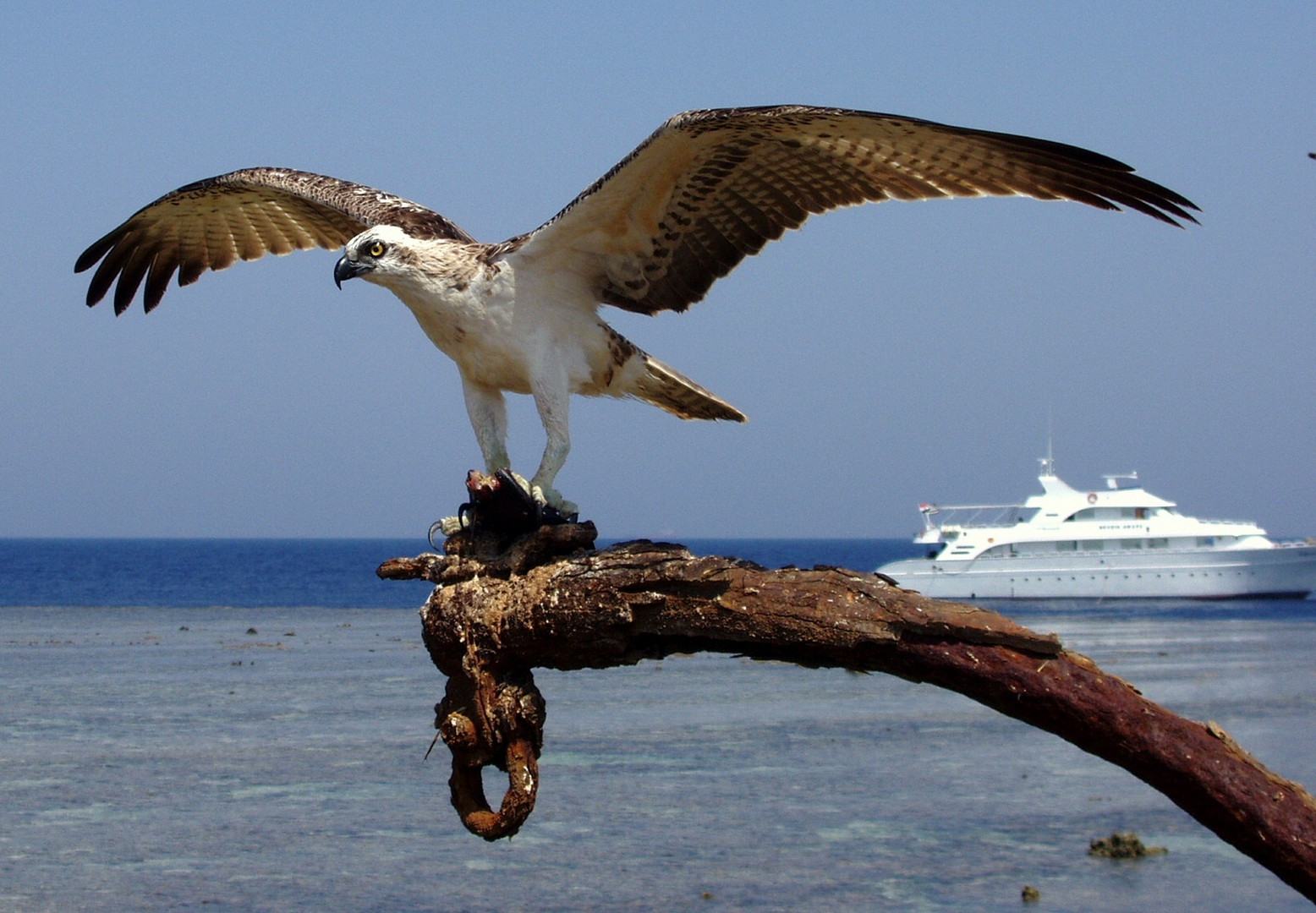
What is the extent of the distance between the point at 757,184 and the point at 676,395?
1059 millimetres

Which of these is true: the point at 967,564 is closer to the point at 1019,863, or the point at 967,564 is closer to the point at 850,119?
the point at 1019,863

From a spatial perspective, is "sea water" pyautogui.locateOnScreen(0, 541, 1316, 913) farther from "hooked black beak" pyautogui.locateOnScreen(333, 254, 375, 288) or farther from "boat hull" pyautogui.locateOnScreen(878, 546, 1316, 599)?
"boat hull" pyautogui.locateOnScreen(878, 546, 1316, 599)

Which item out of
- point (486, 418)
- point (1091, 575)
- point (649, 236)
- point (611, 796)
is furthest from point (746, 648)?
point (1091, 575)

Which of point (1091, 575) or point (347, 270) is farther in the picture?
point (1091, 575)

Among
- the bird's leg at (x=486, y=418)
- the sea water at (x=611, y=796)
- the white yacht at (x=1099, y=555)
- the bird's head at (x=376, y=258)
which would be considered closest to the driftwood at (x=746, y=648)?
the bird's leg at (x=486, y=418)

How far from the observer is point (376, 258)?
5.79 m

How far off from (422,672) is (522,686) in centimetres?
1998

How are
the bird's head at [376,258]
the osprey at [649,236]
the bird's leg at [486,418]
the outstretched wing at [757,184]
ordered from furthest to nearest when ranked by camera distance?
the bird's leg at [486,418]
the bird's head at [376,258]
the osprey at [649,236]
the outstretched wing at [757,184]

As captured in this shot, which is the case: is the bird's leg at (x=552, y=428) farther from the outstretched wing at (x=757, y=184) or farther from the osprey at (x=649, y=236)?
the outstretched wing at (x=757, y=184)

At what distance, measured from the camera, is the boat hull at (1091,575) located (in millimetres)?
49062

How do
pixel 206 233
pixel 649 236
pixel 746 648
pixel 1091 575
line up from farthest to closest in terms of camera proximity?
pixel 1091 575 < pixel 206 233 < pixel 649 236 < pixel 746 648

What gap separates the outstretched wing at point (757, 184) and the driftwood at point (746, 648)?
1.45 m

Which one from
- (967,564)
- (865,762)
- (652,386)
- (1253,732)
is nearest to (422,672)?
A: (865,762)

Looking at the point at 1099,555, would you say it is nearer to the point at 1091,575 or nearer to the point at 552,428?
the point at 1091,575
